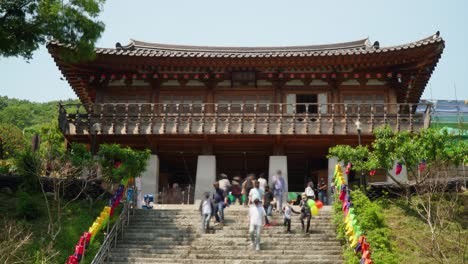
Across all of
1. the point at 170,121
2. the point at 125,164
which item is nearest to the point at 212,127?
the point at 170,121

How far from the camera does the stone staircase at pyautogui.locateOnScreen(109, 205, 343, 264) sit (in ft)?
50.2

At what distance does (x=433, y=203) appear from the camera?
18.1 m

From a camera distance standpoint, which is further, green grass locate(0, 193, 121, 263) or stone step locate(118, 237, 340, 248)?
stone step locate(118, 237, 340, 248)

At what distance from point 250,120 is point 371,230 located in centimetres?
969

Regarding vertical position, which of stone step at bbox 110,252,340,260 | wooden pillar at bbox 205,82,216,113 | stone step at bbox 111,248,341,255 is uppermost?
wooden pillar at bbox 205,82,216,113

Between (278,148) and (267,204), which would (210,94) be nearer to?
(278,148)

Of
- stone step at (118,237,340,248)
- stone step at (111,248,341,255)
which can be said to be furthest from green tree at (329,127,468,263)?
stone step at (111,248,341,255)

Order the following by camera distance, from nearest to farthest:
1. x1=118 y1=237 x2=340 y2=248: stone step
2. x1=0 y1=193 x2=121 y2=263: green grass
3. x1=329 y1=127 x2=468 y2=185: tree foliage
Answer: x1=0 y1=193 x2=121 y2=263: green grass, x1=118 y1=237 x2=340 y2=248: stone step, x1=329 y1=127 x2=468 y2=185: tree foliage

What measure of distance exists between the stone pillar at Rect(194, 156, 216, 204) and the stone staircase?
18.0 ft

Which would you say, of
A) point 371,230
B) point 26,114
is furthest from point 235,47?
point 26,114

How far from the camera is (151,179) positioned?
79.9ft

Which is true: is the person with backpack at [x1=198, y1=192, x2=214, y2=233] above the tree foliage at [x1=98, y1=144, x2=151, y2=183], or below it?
below

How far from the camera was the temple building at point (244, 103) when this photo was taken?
78.7 feet

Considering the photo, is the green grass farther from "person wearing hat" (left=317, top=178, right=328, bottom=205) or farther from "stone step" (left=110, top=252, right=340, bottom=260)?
"person wearing hat" (left=317, top=178, right=328, bottom=205)
